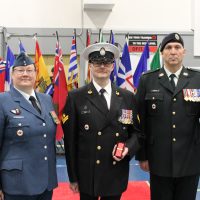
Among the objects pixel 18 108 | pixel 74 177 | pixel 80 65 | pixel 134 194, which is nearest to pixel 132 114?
pixel 74 177

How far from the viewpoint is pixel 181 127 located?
2529mm

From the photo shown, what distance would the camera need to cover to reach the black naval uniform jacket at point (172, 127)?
2.53 metres

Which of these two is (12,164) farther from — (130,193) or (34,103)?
(130,193)

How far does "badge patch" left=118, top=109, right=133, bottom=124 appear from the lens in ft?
7.71

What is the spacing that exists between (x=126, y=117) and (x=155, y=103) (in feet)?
1.13

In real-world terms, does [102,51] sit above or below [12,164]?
above

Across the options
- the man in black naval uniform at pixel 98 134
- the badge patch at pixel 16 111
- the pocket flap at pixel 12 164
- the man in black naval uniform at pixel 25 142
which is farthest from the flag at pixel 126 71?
the pocket flap at pixel 12 164

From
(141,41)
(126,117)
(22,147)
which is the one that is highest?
(141,41)

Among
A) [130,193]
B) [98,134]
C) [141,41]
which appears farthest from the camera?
[141,41]

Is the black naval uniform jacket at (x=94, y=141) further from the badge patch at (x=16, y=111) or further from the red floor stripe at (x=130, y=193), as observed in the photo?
the red floor stripe at (x=130, y=193)

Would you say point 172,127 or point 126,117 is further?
point 172,127

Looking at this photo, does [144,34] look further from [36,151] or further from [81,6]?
[36,151]

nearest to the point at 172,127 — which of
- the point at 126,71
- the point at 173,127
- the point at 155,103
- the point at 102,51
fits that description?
the point at 173,127

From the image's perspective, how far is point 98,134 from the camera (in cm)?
230
